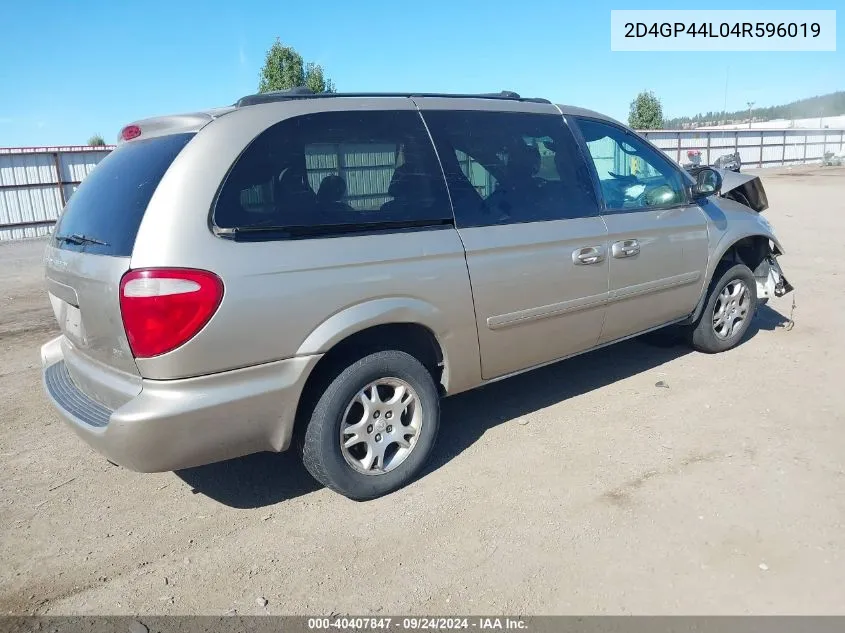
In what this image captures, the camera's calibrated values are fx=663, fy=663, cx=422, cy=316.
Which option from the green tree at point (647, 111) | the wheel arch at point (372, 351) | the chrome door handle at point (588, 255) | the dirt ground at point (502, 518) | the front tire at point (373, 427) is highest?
the green tree at point (647, 111)

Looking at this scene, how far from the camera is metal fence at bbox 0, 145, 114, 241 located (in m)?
16.0

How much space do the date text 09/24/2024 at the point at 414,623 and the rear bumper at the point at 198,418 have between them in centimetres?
83

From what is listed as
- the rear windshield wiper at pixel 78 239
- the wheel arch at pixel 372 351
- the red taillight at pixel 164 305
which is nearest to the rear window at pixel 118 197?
the rear windshield wiper at pixel 78 239

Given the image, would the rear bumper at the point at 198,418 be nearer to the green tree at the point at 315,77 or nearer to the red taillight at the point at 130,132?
the red taillight at the point at 130,132

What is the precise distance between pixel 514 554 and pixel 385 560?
0.56 metres

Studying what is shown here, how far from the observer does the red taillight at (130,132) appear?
3.36 meters

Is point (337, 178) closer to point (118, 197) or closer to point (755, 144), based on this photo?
point (118, 197)

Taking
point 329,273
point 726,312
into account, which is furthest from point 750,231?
point 329,273

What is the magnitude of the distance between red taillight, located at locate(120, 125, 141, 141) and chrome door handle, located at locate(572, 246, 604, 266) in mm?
2481

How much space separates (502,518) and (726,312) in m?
3.19

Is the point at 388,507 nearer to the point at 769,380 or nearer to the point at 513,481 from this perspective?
the point at 513,481

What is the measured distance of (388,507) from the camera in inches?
130

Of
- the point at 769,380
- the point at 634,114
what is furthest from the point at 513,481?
the point at 634,114

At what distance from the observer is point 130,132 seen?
3404 millimetres
